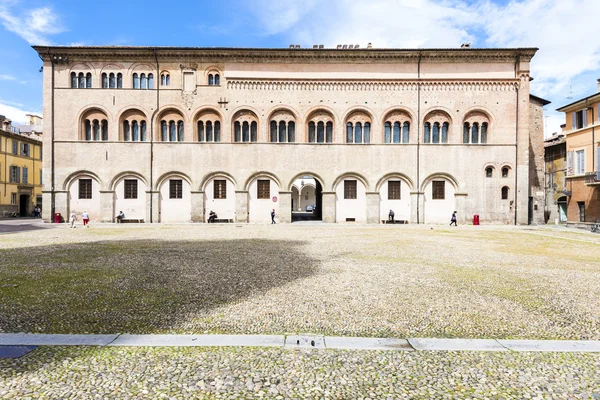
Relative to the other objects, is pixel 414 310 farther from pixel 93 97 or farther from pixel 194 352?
pixel 93 97

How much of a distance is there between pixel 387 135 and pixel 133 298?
24.6 meters

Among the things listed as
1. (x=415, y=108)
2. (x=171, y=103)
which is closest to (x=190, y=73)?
(x=171, y=103)

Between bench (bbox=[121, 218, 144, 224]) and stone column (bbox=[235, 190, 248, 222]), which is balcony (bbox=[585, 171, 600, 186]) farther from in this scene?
bench (bbox=[121, 218, 144, 224])

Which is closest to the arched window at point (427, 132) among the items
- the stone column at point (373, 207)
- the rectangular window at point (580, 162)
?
the stone column at point (373, 207)

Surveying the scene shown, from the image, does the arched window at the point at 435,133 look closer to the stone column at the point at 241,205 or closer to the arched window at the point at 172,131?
the stone column at the point at 241,205

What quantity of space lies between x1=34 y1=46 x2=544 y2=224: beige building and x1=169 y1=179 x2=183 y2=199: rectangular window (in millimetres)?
84

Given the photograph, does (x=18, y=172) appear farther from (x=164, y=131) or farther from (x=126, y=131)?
(x=164, y=131)

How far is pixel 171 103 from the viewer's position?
26.2 metres

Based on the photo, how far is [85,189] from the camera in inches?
1028

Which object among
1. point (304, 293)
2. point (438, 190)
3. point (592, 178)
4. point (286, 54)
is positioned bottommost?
point (304, 293)

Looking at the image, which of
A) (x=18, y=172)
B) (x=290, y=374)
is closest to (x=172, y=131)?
(x=18, y=172)

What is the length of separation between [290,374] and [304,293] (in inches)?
123

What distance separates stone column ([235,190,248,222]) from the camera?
26.2 m

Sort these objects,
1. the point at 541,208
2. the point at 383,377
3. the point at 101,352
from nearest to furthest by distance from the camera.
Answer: the point at 383,377 → the point at 101,352 → the point at 541,208
